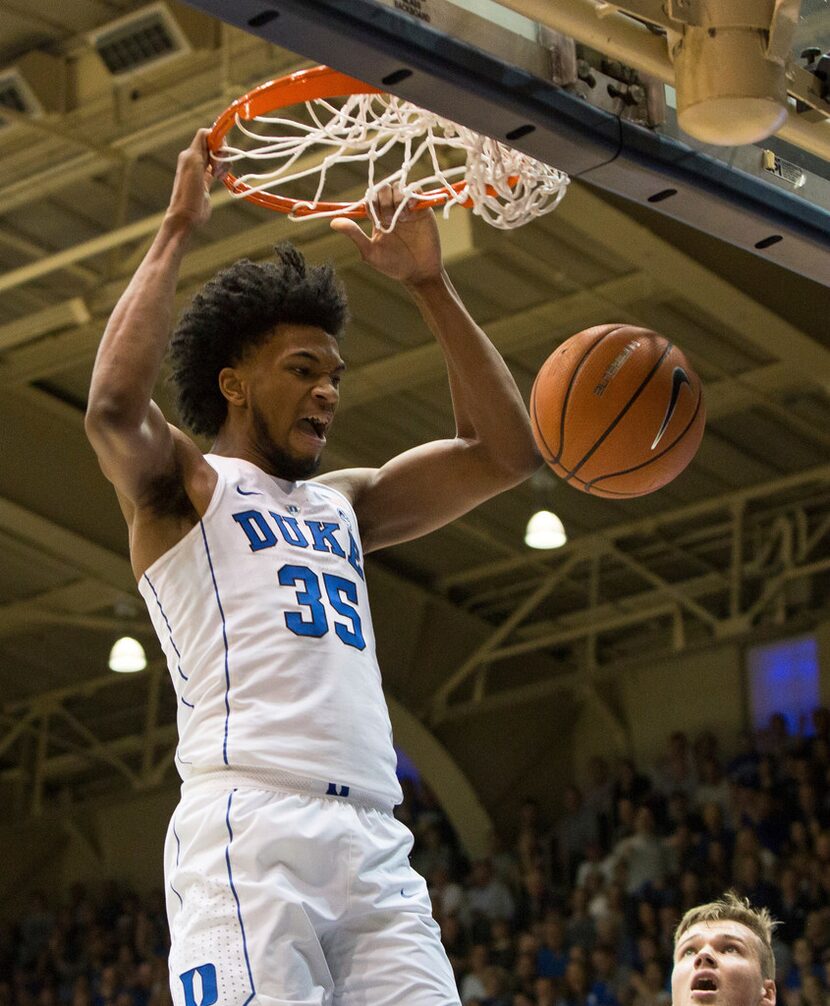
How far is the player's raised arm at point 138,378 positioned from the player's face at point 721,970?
1.69 m

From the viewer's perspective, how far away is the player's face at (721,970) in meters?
3.89

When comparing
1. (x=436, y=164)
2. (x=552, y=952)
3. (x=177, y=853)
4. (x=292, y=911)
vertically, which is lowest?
(x=292, y=911)

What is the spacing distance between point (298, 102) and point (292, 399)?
0.93 metres

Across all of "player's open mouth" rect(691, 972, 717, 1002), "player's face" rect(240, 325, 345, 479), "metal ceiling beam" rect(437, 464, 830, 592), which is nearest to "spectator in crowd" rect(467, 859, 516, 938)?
"metal ceiling beam" rect(437, 464, 830, 592)

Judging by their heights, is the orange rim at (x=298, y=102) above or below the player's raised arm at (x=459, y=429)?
above

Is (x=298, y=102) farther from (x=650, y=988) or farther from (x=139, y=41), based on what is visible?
(x=650, y=988)

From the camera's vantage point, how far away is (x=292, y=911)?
9.44ft

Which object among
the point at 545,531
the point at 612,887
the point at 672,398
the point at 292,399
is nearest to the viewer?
the point at 292,399

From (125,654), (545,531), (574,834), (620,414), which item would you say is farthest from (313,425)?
(574,834)

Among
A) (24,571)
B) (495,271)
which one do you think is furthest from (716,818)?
(24,571)

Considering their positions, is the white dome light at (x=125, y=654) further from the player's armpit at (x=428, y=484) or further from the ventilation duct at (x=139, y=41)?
the player's armpit at (x=428, y=484)

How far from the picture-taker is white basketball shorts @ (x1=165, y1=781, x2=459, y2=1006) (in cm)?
285

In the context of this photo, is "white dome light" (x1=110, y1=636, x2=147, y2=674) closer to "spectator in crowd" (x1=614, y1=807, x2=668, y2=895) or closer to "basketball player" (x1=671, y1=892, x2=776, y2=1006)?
"spectator in crowd" (x1=614, y1=807, x2=668, y2=895)

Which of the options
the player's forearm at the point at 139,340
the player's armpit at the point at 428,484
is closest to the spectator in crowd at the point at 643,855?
the player's armpit at the point at 428,484
